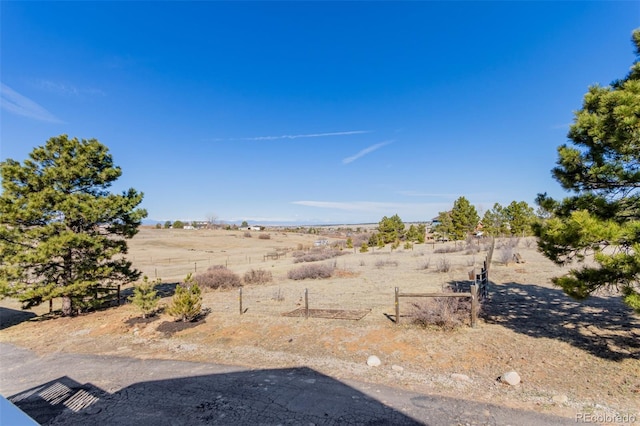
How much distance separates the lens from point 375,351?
7926mm

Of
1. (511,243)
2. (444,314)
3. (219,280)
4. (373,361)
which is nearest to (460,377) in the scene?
(373,361)

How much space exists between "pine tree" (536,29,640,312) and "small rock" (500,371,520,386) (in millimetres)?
1942

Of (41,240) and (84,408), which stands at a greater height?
(41,240)

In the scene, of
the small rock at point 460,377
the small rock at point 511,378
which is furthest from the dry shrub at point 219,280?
the small rock at point 511,378

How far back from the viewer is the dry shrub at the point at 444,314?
908 centimetres

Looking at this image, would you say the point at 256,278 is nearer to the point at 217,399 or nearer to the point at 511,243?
the point at 217,399

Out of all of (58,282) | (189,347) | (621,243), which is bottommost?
(189,347)

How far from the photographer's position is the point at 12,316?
14086 millimetres

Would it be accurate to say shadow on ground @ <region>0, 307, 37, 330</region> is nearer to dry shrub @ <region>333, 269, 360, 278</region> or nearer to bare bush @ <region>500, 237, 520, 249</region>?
dry shrub @ <region>333, 269, 360, 278</region>

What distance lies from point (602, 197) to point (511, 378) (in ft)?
12.9

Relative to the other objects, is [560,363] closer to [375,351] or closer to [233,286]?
[375,351]

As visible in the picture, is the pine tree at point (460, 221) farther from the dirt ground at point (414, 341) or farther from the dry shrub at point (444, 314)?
the dry shrub at point (444, 314)

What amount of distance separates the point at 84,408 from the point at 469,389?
688 centimetres

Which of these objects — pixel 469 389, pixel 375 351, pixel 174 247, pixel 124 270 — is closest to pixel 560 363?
pixel 469 389
